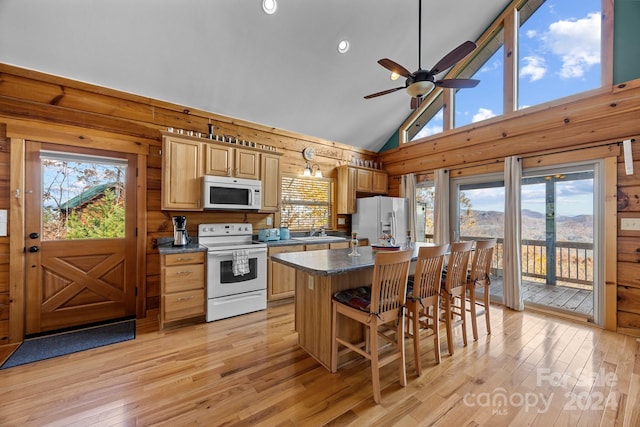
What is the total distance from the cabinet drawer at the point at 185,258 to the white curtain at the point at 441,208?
368cm

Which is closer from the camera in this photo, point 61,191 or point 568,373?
point 568,373

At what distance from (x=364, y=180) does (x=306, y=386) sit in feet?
12.6

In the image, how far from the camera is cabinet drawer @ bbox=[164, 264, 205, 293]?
2.90 meters

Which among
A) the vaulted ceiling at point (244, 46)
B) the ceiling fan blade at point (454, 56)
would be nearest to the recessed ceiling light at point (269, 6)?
the vaulted ceiling at point (244, 46)

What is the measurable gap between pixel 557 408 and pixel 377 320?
131 cm

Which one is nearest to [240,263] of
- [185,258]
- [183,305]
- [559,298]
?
[185,258]

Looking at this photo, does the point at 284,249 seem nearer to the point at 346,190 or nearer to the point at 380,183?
the point at 346,190

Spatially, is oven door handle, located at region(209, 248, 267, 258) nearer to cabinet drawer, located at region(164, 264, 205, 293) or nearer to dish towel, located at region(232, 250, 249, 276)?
dish towel, located at region(232, 250, 249, 276)

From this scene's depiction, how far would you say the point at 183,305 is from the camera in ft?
9.78

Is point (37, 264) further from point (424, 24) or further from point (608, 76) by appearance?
point (608, 76)

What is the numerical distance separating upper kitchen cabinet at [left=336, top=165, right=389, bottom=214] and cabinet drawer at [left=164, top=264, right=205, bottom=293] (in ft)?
9.00

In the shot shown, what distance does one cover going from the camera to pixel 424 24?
3.59 metres

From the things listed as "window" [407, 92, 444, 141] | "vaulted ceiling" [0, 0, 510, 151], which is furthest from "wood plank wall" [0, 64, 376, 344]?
"window" [407, 92, 444, 141]

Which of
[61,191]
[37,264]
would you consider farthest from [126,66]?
[37,264]
